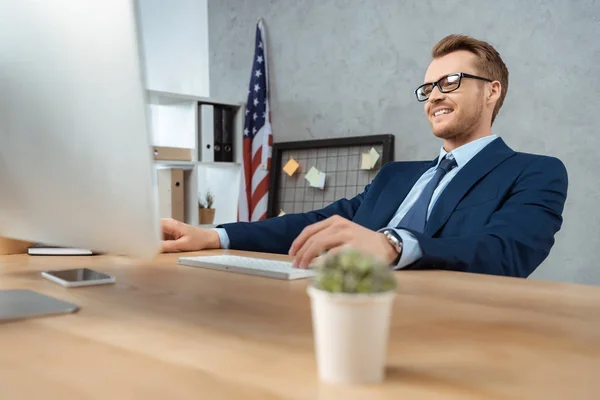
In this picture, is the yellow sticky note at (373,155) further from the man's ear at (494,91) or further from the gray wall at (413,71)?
the man's ear at (494,91)

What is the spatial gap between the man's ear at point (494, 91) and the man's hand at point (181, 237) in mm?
981

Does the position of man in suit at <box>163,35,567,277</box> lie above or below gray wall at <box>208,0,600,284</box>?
below

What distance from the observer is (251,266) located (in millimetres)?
1007

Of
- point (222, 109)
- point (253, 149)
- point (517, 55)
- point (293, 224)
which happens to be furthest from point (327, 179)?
point (293, 224)

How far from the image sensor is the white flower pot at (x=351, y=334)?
0.38m

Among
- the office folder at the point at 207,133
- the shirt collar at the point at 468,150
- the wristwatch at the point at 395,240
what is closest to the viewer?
the wristwatch at the point at 395,240

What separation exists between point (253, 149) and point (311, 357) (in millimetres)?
2806

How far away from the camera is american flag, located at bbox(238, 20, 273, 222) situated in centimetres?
318

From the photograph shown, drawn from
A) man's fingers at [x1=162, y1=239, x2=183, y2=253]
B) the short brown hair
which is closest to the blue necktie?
the short brown hair

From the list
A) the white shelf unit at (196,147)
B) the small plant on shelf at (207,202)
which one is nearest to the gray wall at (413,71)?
the white shelf unit at (196,147)

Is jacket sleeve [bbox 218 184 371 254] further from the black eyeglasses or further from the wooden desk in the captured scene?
the wooden desk

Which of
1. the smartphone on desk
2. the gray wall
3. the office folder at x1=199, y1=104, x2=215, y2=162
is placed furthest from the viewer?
the office folder at x1=199, y1=104, x2=215, y2=162

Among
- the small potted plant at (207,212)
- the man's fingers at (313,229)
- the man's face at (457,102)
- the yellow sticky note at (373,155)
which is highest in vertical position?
the man's face at (457,102)

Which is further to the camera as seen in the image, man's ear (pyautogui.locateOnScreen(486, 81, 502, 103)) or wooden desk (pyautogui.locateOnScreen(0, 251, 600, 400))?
man's ear (pyautogui.locateOnScreen(486, 81, 502, 103))
